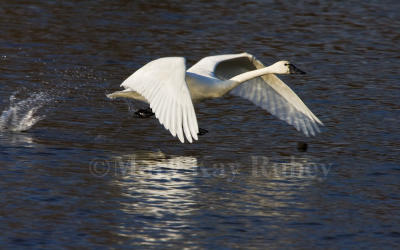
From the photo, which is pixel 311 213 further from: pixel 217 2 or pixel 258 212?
pixel 217 2

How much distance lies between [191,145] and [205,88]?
0.86m

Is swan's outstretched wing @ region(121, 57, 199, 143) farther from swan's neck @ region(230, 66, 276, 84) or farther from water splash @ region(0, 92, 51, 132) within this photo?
water splash @ region(0, 92, 51, 132)

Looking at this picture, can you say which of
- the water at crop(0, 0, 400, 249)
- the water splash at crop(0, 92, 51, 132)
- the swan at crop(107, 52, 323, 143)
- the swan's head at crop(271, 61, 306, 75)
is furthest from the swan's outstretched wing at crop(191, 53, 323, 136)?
the water splash at crop(0, 92, 51, 132)

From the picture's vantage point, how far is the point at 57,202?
936 centimetres

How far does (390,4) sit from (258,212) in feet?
47.3

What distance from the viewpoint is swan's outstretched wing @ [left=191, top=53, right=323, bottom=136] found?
12.2 metres

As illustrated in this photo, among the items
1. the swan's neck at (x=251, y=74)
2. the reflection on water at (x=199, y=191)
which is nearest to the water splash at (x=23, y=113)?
the reflection on water at (x=199, y=191)

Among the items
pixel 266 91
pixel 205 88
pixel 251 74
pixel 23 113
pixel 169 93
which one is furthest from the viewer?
pixel 23 113

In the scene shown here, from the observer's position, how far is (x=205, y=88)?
11594 mm

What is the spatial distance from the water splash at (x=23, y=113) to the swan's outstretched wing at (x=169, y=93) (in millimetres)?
2350

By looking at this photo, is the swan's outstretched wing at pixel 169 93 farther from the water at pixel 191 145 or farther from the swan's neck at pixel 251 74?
the swan's neck at pixel 251 74

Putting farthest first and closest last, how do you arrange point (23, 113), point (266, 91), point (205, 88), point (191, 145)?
point (23, 113), point (266, 91), point (191, 145), point (205, 88)

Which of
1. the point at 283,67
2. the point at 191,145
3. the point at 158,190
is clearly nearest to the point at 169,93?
the point at 158,190

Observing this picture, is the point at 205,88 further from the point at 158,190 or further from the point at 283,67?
the point at 158,190
